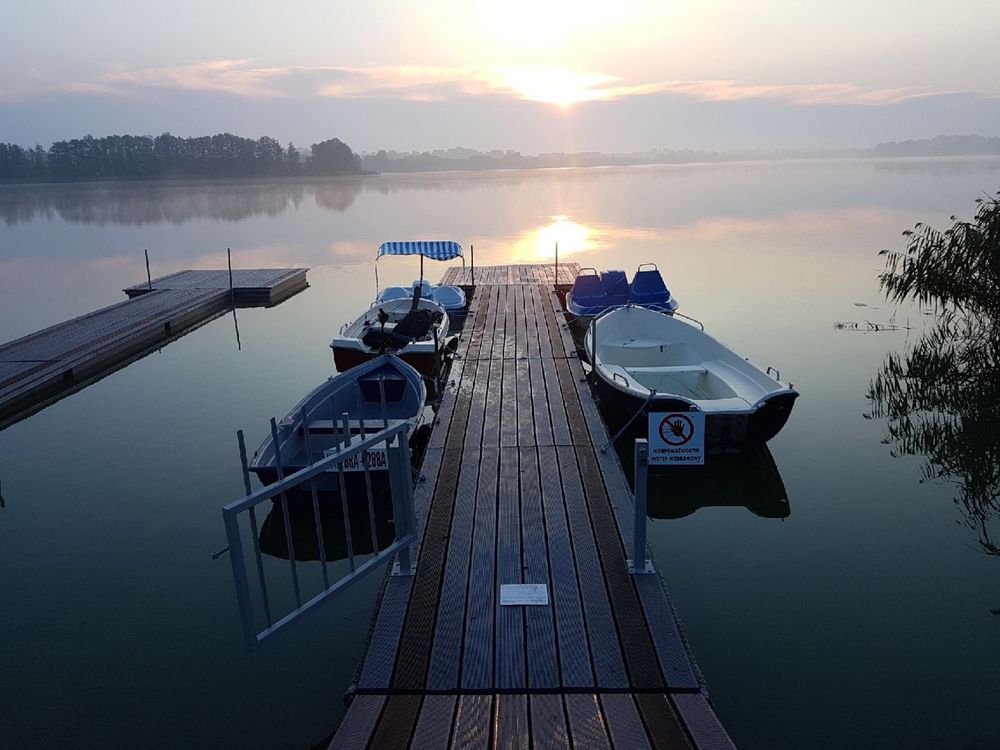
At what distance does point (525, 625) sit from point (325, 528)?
406 centimetres

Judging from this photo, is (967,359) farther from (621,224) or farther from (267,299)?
(621,224)

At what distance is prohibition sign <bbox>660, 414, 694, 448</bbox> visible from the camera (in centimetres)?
555

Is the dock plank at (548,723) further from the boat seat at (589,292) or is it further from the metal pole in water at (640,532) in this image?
the boat seat at (589,292)

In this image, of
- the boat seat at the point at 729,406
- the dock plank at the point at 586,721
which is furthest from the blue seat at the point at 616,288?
the dock plank at the point at 586,721

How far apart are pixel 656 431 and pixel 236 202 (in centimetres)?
8289

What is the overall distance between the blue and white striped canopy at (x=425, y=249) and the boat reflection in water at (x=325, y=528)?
498 inches

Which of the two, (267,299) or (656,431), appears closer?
(656,431)

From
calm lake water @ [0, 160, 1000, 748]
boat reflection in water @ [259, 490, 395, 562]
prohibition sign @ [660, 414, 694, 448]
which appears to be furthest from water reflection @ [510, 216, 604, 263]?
prohibition sign @ [660, 414, 694, 448]

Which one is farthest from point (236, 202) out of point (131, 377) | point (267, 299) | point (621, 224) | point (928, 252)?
point (928, 252)

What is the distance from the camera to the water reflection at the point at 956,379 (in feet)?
32.1

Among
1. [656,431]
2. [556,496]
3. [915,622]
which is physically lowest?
[915,622]

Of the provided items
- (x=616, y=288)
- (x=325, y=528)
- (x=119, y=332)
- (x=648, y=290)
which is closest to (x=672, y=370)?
(x=325, y=528)

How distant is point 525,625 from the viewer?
491 cm

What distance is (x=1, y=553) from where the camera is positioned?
7.80 meters
